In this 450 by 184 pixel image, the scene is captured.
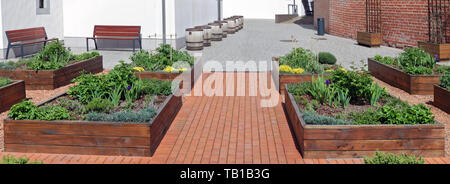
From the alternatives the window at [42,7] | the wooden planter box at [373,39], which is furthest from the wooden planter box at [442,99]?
the window at [42,7]

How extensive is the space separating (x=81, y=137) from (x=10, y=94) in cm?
316

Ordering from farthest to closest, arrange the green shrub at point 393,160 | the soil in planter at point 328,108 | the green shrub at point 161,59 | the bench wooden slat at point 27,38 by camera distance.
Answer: the bench wooden slat at point 27,38 → the green shrub at point 161,59 → the soil in planter at point 328,108 → the green shrub at point 393,160

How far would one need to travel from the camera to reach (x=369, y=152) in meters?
5.60

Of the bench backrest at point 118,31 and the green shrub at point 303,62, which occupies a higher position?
the bench backrest at point 118,31

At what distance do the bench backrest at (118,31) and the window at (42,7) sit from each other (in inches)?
71.2

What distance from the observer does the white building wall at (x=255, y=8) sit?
1852 inches

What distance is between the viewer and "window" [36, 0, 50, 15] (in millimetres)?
16797

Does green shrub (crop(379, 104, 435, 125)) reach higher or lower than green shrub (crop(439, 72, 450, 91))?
lower

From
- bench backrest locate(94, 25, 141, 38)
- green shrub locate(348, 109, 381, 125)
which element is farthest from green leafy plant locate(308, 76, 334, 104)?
bench backrest locate(94, 25, 141, 38)

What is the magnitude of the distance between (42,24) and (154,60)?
7919 mm

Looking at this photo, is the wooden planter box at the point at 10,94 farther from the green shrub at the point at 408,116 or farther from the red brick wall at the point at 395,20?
the red brick wall at the point at 395,20

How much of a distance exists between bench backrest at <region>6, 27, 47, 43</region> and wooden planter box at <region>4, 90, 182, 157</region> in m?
9.68

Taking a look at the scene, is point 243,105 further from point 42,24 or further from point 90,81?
point 42,24

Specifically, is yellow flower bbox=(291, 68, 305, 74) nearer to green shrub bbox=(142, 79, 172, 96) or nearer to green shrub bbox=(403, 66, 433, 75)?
green shrub bbox=(403, 66, 433, 75)
